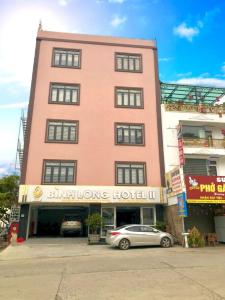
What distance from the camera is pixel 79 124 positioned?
2438 centimetres

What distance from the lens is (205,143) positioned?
82.6ft

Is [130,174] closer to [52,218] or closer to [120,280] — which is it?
[52,218]

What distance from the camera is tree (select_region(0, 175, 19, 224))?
79.9ft

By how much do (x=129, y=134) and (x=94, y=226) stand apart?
8531mm

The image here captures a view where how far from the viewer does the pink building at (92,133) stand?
74.1 feet

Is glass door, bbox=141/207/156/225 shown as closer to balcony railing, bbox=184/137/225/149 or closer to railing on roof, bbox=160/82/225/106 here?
balcony railing, bbox=184/137/225/149

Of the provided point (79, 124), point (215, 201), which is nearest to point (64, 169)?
point (79, 124)

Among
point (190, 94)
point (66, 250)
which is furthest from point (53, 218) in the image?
point (190, 94)

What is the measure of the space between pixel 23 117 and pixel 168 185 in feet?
49.0

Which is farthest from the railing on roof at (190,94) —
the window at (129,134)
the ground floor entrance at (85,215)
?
the ground floor entrance at (85,215)

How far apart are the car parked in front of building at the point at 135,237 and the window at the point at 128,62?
15.5 metres

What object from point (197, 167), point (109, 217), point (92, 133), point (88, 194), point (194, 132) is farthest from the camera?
point (194, 132)

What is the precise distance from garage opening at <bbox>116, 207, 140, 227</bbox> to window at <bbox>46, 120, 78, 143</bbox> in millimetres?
7347

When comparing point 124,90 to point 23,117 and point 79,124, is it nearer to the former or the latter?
point 79,124
